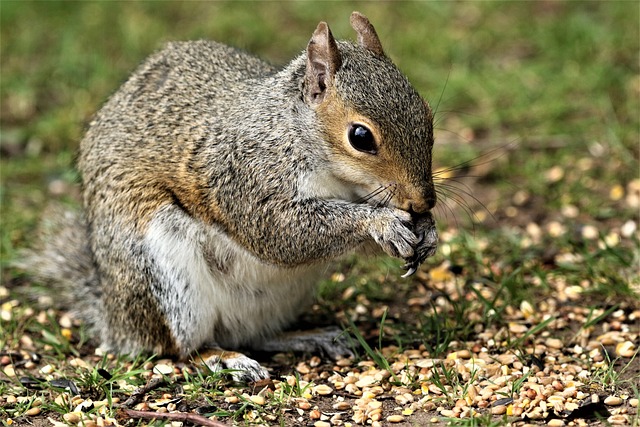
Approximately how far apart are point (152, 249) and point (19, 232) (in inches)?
70.4

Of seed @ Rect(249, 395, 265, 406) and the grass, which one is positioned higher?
the grass

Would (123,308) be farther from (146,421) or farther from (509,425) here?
(509,425)

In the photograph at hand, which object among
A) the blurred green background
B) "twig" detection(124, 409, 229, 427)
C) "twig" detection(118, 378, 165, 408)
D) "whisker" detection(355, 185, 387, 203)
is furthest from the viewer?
the blurred green background

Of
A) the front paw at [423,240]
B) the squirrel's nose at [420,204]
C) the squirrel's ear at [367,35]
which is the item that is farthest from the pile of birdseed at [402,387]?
the squirrel's ear at [367,35]

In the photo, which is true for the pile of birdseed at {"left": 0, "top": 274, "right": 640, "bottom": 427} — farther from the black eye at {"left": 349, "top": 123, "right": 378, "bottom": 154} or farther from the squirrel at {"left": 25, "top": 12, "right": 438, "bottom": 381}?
the black eye at {"left": 349, "top": 123, "right": 378, "bottom": 154}

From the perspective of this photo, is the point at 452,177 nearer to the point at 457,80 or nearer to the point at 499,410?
the point at 457,80

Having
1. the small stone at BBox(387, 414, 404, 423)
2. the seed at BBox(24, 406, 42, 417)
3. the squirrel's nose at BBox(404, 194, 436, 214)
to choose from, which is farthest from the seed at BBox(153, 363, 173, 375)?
the squirrel's nose at BBox(404, 194, 436, 214)

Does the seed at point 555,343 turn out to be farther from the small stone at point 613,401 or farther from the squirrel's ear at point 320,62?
the squirrel's ear at point 320,62

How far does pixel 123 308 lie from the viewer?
4.50 m

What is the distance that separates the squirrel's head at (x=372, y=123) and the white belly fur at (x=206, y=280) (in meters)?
0.61

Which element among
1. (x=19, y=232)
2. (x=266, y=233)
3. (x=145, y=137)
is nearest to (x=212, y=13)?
(x=19, y=232)

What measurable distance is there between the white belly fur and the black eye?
677mm

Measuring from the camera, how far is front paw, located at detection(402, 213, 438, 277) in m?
4.07

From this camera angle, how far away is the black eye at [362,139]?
387 centimetres
